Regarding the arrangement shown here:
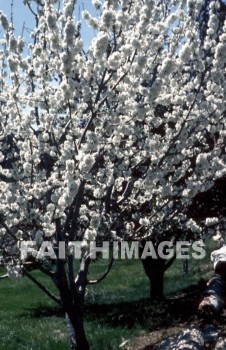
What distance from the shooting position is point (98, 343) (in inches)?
306

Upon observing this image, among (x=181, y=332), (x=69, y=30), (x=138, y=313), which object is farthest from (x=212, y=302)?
(x=69, y=30)

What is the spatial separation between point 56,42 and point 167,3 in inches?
117

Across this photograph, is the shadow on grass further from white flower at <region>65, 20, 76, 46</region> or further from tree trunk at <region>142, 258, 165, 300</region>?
white flower at <region>65, 20, 76, 46</region>

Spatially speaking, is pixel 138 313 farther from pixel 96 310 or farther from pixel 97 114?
pixel 97 114

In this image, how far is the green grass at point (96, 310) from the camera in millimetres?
8156

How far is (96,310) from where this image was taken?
11617 mm

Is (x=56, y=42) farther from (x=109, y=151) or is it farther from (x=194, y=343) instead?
(x=194, y=343)

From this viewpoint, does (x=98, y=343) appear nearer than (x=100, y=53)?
No

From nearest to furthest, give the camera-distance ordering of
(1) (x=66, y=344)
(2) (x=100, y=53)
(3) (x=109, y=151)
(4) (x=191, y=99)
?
(2) (x=100, y=53) → (4) (x=191, y=99) → (3) (x=109, y=151) → (1) (x=66, y=344)

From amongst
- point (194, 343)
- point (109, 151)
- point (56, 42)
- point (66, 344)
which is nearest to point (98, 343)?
point (66, 344)

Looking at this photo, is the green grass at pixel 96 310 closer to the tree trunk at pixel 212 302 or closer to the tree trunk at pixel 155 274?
the tree trunk at pixel 155 274

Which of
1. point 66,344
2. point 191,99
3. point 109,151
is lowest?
point 66,344

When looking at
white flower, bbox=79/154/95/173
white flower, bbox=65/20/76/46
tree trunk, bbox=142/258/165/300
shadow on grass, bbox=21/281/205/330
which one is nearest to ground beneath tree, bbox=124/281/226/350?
shadow on grass, bbox=21/281/205/330

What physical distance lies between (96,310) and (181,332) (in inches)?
178
